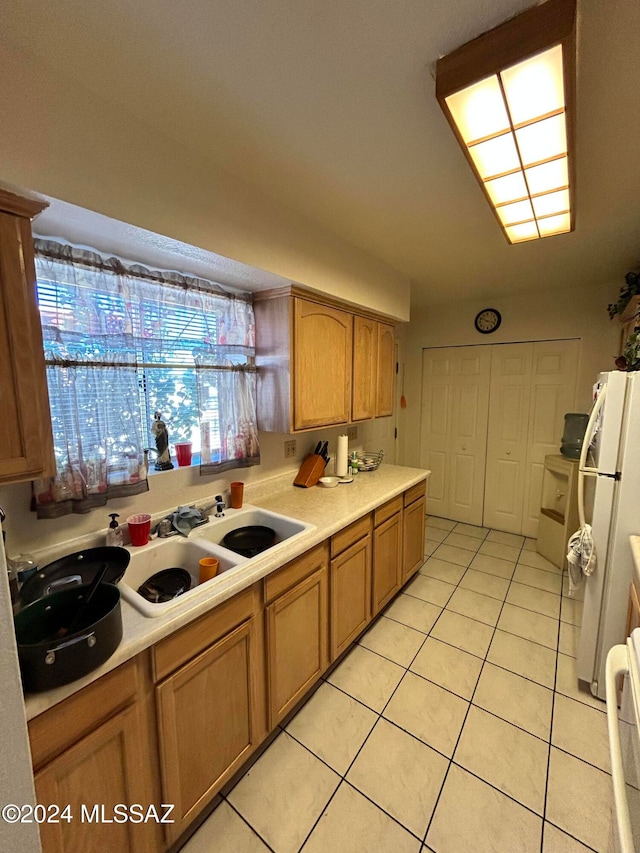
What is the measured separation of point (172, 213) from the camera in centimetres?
125

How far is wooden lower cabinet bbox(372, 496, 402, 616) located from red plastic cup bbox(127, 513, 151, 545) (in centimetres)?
128

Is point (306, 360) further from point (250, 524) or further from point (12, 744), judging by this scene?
point (12, 744)

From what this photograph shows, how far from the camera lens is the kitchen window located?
1280 millimetres

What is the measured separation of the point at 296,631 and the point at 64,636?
986 mm

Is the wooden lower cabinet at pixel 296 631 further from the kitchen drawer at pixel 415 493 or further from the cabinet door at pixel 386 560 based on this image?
the kitchen drawer at pixel 415 493

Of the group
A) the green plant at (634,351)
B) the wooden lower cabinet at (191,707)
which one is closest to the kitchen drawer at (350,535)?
the wooden lower cabinet at (191,707)

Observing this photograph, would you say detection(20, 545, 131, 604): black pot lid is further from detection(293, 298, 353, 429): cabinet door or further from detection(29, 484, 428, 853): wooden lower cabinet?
detection(293, 298, 353, 429): cabinet door

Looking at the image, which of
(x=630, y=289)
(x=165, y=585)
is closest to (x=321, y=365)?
(x=165, y=585)

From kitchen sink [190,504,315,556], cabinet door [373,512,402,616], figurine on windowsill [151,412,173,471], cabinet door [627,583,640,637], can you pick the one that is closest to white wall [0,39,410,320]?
figurine on windowsill [151,412,173,471]

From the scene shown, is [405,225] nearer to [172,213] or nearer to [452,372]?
[172,213]

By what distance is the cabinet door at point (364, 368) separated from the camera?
241 cm

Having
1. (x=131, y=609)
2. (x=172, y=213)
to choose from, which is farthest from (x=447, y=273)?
(x=131, y=609)

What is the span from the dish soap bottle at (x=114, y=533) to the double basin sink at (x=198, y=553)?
6 centimetres

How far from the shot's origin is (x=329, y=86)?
1026 mm
